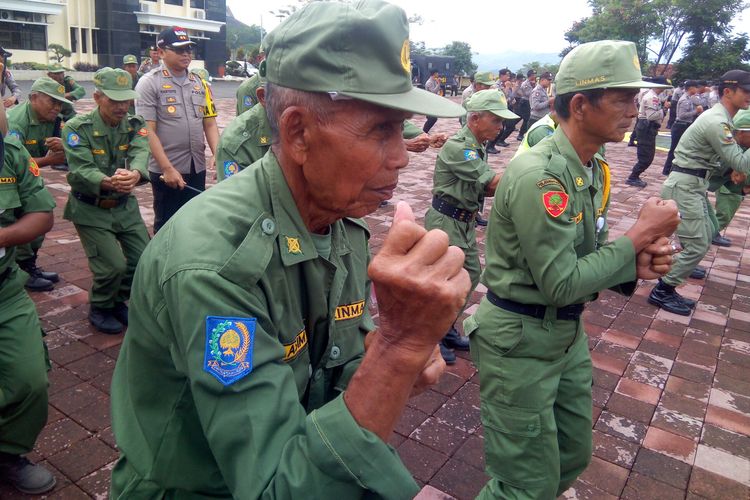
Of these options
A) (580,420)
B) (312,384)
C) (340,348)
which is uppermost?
(340,348)

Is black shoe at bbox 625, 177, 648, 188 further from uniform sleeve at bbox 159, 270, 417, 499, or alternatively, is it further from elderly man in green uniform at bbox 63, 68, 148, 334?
uniform sleeve at bbox 159, 270, 417, 499

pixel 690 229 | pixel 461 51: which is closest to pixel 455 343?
pixel 690 229

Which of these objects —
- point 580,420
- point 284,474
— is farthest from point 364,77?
point 580,420

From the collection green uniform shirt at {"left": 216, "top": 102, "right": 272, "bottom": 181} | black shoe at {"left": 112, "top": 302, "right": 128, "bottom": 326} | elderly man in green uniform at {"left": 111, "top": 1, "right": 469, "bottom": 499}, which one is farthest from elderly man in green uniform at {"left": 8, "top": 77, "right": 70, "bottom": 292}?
elderly man in green uniform at {"left": 111, "top": 1, "right": 469, "bottom": 499}

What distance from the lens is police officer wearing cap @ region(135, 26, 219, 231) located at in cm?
527

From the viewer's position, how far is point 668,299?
5.97 metres

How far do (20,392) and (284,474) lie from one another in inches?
94.5

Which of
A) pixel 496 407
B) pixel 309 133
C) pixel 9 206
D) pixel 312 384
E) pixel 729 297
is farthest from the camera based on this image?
pixel 729 297

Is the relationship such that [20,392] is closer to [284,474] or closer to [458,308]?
[284,474]

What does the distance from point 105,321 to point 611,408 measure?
3.97 metres

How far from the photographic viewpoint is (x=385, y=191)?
4.76 feet

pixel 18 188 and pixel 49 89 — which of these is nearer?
pixel 18 188

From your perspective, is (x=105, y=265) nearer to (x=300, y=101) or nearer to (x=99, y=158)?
(x=99, y=158)

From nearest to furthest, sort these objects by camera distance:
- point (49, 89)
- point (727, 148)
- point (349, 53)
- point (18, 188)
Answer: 1. point (349, 53)
2. point (18, 188)
3. point (49, 89)
4. point (727, 148)
